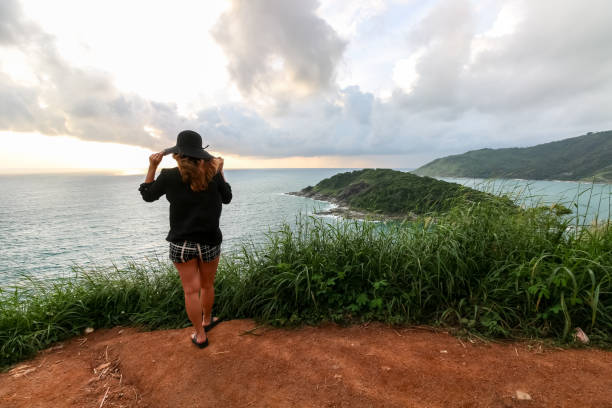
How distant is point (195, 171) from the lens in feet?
8.66

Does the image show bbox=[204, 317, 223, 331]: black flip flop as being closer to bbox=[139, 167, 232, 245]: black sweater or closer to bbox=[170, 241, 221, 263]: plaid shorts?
bbox=[170, 241, 221, 263]: plaid shorts

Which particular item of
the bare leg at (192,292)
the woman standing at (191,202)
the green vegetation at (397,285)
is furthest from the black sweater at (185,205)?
the green vegetation at (397,285)

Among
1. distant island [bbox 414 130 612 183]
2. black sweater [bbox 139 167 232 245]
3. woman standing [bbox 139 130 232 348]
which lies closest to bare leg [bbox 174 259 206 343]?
woman standing [bbox 139 130 232 348]

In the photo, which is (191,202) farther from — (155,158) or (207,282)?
(207,282)

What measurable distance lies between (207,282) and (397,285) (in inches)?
95.5

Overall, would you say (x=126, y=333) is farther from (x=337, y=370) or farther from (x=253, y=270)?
(x=337, y=370)

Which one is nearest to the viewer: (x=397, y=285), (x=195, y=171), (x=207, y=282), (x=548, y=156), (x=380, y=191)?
(x=195, y=171)

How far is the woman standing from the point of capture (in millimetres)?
2686

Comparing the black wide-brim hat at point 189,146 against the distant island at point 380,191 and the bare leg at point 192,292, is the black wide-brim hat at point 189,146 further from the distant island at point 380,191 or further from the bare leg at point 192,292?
the distant island at point 380,191

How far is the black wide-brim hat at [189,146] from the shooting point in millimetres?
2682

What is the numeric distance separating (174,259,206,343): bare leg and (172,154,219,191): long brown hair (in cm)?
86

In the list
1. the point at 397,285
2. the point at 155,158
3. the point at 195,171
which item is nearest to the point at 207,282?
the point at 195,171

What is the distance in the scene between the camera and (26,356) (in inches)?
123

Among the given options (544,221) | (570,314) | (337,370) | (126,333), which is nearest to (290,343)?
(337,370)
